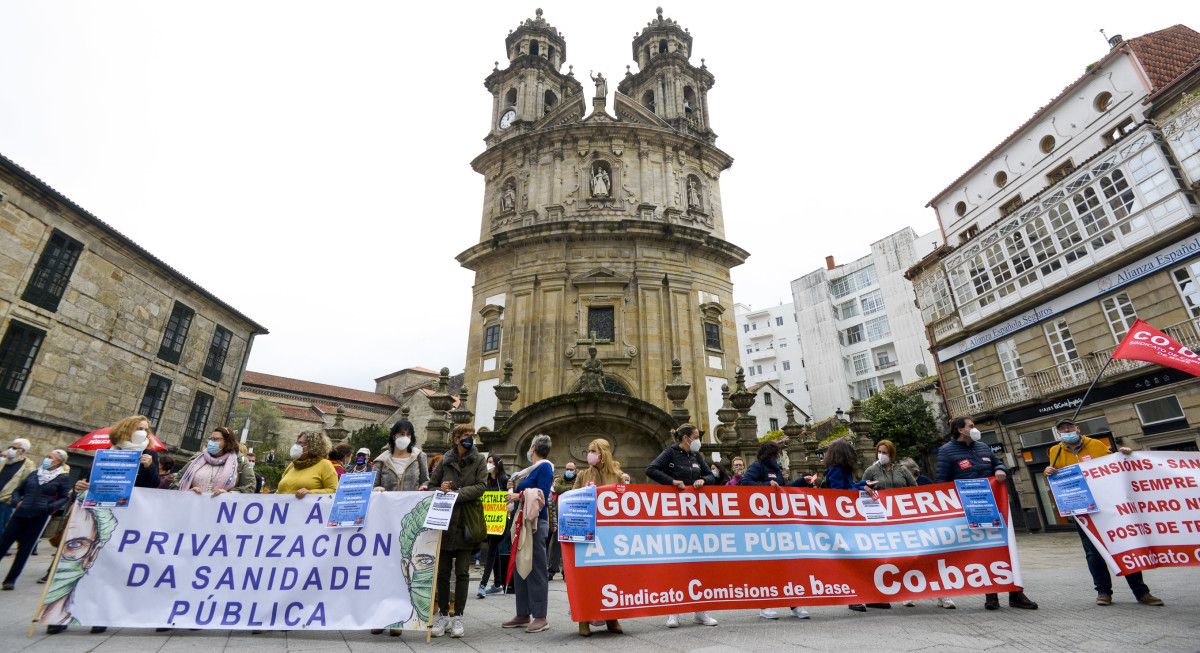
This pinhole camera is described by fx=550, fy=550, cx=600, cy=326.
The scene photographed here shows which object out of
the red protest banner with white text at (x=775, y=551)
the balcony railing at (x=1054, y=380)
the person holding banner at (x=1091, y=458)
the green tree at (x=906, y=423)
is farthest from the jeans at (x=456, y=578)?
the green tree at (x=906, y=423)

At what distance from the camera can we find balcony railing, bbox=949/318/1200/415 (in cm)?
1548

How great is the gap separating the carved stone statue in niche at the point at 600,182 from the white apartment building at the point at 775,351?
33.6 m

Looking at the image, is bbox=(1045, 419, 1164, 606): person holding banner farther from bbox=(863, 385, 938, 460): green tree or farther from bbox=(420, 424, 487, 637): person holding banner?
bbox=(863, 385, 938, 460): green tree

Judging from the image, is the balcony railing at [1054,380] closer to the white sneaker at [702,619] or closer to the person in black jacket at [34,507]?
the white sneaker at [702,619]

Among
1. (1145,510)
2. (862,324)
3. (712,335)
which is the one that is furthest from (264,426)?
(1145,510)

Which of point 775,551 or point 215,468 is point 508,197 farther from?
point 775,551

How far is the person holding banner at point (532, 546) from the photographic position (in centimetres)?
508

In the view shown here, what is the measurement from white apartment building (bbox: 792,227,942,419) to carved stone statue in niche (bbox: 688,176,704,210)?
77.3 feet

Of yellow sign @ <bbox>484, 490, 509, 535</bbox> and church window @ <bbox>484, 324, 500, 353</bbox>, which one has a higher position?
church window @ <bbox>484, 324, 500, 353</bbox>

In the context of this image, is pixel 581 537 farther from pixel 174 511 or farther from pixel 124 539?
pixel 124 539

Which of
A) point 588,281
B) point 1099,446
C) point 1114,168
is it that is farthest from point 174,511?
point 1114,168

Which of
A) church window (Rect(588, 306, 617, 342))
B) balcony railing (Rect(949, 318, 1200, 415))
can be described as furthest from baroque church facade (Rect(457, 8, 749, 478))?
balcony railing (Rect(949, 318, 1200, 415))

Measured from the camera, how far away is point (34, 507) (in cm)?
692

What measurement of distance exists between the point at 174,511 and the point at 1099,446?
9534 mm
